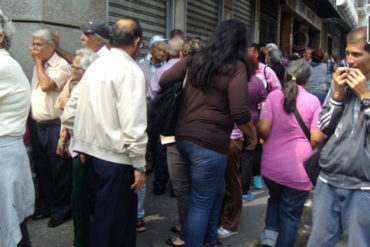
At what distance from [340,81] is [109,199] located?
1.67m

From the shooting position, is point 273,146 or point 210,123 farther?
point 273,146

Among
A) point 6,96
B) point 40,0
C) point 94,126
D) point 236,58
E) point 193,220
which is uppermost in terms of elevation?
point 40,0

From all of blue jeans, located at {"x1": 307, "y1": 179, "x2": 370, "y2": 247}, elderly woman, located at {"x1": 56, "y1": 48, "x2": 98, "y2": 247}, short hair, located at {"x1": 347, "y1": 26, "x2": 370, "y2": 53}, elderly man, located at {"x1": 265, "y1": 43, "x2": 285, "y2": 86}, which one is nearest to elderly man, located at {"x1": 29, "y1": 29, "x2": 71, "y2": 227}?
elderly woman, located at {"x1": 56, "y1": 48, "x2": 98, "y2": 247}

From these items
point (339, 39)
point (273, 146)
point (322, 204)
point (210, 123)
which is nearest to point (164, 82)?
point (210, 123)

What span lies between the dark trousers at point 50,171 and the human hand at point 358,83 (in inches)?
113

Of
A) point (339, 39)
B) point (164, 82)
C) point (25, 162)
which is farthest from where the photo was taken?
point (339, 39)

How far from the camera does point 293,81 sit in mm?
3061

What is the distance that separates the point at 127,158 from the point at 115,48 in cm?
78

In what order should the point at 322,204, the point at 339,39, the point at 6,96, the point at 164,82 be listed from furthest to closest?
the point at 339,39 → the point at 164,82 → the point at 6,96 → the point at 322,204

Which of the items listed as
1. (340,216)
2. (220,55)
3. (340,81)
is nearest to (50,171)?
(220,55)

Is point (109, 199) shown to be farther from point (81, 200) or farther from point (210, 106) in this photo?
point (210, 106)

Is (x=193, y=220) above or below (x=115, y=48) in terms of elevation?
below

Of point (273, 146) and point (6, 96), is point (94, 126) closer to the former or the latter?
point (6, 96)

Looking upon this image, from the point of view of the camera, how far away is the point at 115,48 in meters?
2.66
